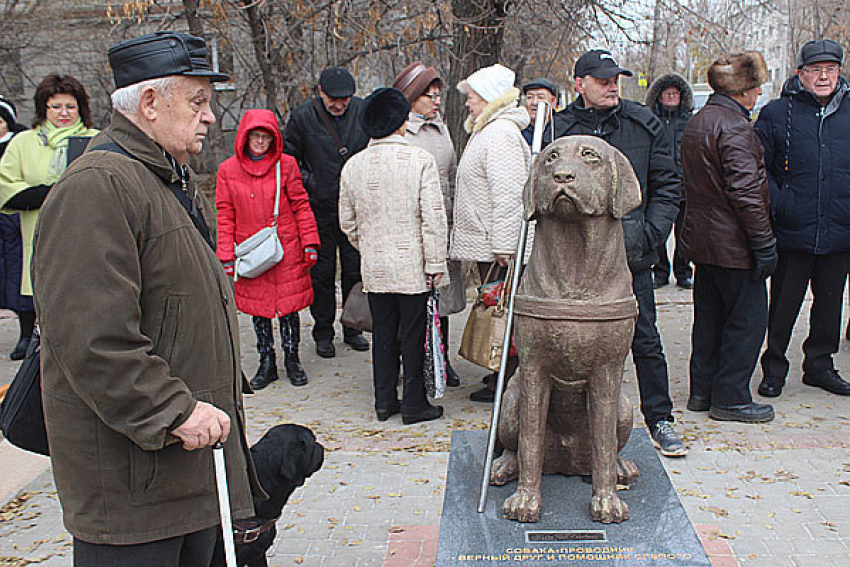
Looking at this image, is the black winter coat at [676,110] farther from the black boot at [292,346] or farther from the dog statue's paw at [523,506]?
the dog statue's paw at [523,506]

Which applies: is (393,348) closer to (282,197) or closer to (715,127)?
(282,197)

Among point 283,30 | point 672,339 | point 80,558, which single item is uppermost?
point 283,30

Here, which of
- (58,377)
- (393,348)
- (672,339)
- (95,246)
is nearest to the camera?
(95,246)

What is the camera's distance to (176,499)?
256 centimetres

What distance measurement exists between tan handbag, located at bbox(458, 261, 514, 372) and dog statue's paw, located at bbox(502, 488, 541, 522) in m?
2.05

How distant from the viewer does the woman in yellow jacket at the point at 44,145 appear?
6.98 meters

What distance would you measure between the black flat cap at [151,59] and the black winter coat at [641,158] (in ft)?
9.83

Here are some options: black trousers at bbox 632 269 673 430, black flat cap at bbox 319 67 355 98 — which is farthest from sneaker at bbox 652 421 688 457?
black flat cap at bbox 319 67 355 98

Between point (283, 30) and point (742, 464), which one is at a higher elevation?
point (283, 30)

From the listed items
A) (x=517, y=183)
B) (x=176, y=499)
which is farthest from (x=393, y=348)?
(x=176, y=499)

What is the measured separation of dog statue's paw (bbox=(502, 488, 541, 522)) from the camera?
12.1 ft

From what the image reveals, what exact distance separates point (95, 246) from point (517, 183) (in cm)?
397

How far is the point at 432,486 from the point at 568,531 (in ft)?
5.87

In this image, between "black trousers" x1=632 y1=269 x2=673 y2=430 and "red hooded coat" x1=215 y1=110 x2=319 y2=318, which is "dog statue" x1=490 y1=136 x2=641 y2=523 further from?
"red hooded coat" x1=215 y1=110 x2=319 y2=318
